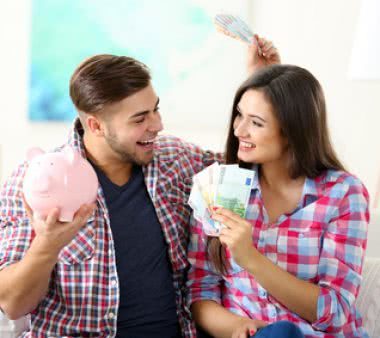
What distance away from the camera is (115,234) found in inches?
70.2

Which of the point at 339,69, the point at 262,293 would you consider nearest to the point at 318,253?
the point at 262,293

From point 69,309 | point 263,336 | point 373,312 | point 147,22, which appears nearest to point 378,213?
point 373,312

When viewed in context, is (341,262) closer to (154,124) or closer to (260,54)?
(154,124)

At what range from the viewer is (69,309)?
173 cm

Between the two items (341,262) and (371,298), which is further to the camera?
(371,298)

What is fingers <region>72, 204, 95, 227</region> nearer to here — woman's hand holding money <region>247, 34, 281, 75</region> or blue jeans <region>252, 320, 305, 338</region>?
blue jeans <region>252, 320, 305, 338</region>

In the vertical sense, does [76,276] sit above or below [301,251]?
below

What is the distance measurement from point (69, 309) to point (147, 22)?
1908 millimetres

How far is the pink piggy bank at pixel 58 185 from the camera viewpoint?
1.43m

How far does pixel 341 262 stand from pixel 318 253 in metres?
0.07

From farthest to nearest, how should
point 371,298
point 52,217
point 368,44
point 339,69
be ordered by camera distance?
point 339,69 → point 368,44 → point 371,298 → point 52,217

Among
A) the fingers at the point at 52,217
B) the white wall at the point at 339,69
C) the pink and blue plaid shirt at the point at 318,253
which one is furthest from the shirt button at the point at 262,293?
the white wall at the point at 339,69

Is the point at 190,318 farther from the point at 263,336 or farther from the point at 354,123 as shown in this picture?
Answer: the point at 354,123

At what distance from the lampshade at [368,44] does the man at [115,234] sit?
3.08 feet
